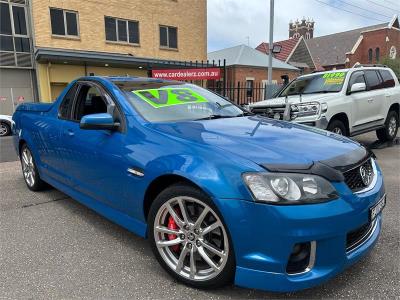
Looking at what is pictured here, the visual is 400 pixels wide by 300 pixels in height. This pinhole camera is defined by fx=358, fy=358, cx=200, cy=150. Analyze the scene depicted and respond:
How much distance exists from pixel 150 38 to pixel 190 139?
72.1 feet

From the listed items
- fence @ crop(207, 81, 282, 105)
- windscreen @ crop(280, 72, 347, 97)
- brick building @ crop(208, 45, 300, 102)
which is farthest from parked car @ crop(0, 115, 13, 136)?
brick building @ crop(208, 45, 300, 102)

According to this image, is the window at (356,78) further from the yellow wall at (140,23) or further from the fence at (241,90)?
the yellow wall at (140,23)

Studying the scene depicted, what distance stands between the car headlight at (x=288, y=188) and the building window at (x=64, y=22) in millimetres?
20375

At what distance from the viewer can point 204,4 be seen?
82.7 ft

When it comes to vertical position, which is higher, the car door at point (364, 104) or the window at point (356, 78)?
the window at point (356, 78)

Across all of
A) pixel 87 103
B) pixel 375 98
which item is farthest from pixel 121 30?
pixel 87 103

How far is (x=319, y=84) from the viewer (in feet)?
24.6

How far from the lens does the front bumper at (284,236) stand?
2107 mm

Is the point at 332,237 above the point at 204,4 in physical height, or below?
below

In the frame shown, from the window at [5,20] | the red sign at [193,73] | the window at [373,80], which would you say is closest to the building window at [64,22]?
the window at [5,20]

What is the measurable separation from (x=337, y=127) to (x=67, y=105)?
503 centimetres

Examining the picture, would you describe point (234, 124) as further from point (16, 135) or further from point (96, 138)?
point (16, 135)

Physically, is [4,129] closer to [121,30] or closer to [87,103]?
[121,30]

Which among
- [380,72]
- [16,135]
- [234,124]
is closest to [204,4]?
[380,72]
